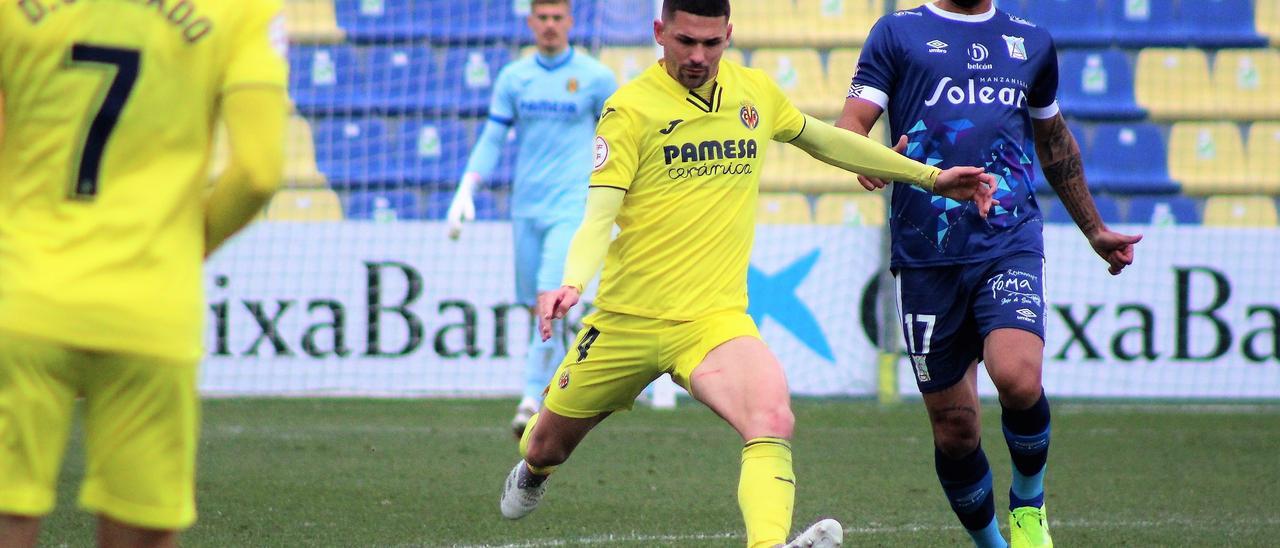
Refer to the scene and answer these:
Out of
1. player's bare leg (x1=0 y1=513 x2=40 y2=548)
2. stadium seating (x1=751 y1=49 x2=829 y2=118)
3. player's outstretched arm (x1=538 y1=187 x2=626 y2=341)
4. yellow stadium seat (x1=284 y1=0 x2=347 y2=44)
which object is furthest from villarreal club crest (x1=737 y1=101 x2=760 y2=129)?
yellow stadium seat (x1=284 y1=0 x2=347 y2=44)

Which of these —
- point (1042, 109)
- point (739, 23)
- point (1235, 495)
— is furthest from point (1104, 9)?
point (1042, 109)

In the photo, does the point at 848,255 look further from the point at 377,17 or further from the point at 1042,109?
the point at 1042,109

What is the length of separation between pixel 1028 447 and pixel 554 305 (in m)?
1.74

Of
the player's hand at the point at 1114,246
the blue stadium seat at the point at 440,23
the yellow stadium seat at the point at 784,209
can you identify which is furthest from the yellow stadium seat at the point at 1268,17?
the player's hand at the point at 1114,246

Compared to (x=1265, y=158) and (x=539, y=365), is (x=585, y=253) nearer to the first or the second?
(x=539, y=365)

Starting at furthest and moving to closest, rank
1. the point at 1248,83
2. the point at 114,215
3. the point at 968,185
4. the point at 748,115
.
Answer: the point at 1248,83
the point at 748,115
the point at 968,185
the point at 114,215

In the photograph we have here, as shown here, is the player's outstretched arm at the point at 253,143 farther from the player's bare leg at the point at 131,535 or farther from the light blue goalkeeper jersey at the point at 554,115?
the light blue goalkeeper jersey at the point at 554,115

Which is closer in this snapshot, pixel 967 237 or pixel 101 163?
pixel 101 163

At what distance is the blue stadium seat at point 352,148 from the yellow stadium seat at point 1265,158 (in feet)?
22.4

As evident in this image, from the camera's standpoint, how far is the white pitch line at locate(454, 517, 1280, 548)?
564cm

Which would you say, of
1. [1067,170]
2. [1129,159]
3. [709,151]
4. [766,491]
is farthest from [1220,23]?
[766,491]

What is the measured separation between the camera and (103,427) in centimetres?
283

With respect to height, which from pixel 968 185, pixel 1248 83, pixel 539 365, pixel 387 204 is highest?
pixel 968 185

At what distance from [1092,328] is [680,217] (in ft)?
23.4
